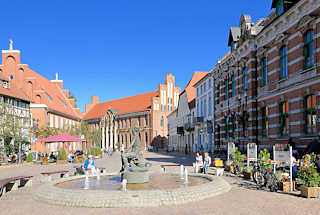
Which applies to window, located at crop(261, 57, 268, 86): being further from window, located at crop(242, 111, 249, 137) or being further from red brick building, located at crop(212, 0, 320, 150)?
window, located at crop(242, 111, 249, 137)

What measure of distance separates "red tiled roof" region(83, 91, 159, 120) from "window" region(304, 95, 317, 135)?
61860 mm

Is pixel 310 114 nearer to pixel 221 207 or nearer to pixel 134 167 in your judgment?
pixel 134 167

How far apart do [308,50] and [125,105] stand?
242 feet

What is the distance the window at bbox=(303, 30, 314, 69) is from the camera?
18.3 m

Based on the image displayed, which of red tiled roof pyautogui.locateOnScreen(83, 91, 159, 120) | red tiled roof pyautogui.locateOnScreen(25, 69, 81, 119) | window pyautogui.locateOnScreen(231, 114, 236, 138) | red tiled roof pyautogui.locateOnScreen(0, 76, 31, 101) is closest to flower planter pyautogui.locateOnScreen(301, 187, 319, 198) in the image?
window pyautogui.locateOnScreen(231, 114, 236, 138)

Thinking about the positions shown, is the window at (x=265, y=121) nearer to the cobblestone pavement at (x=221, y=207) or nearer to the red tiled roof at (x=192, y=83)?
the cobblestone pavement at (x=221, y=207)

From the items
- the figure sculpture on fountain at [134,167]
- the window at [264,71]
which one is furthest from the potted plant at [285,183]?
the window at [264,71]

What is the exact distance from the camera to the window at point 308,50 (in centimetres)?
1830

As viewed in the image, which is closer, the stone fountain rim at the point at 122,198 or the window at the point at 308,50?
the stone fountain rim at the point at 122,198

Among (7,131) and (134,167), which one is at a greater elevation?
(7,131)

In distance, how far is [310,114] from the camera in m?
18.2

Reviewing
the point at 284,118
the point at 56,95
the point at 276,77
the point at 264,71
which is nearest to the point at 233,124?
the point at 264,71

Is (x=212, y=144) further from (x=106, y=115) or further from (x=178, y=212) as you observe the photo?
(x=106, y=115)

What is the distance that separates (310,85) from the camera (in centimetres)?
1792
